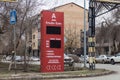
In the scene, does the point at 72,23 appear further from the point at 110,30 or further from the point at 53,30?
the point at 53,30

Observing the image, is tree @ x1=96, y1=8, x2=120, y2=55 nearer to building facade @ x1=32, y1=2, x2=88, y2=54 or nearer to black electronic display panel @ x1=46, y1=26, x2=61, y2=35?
building facade @ x1=32, y1=2, x2=88, y2=54

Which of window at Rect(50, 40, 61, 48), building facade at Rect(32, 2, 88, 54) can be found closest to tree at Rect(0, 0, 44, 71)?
window at Rect(50, 40, 61, 48)

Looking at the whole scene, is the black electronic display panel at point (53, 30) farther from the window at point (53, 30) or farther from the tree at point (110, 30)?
the tree at point (110, 30)

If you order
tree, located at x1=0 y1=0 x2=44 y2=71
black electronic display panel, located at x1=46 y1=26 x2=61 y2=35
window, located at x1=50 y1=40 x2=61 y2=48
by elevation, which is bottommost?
window, located at x1=50 y1=40 x2=61 y2=48

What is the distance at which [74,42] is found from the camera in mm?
92125

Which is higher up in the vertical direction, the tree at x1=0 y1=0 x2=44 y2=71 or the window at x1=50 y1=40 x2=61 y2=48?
the tree at x1=0 y1=0 x2=44 y2=71

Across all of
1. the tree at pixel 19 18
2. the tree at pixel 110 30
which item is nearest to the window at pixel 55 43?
the tree at pixel 19 18

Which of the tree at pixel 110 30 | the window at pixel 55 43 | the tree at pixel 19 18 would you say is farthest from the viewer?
the tree at pixel 110 30

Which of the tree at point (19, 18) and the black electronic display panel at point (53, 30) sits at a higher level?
the tree at point (19, 18)

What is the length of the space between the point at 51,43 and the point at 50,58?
1.16 meters

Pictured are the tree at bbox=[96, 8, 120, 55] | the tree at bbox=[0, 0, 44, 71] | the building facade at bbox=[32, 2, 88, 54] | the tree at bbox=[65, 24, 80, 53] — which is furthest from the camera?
the building facade at bbox=[32, 2, 88, 54]

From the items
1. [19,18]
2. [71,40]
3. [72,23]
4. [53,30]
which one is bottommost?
[53,30]

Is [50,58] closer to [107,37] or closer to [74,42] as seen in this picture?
[107,37]

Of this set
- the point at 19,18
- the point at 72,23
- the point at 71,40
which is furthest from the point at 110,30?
the point at 19,18
